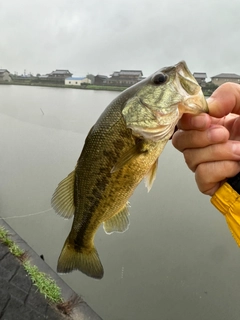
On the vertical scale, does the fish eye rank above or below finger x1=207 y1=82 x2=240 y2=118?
above

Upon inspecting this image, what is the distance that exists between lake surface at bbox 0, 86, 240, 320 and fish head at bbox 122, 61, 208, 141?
3.42 meters

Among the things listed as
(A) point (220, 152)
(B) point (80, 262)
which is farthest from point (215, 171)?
(B) point (80, 262)

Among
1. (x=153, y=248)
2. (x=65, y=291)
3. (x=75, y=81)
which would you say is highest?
(x=75, y=81)

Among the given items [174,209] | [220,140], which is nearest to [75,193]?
[220,140]

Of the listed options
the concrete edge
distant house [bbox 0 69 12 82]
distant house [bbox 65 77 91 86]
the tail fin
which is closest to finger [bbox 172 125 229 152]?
the tail fin

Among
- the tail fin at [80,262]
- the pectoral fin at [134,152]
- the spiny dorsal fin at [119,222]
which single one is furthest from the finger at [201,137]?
the tail fin at [80,262]

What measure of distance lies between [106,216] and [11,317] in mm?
1902

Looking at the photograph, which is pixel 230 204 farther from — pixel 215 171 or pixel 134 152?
pixel 134 152

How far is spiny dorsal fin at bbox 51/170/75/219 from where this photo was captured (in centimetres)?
169

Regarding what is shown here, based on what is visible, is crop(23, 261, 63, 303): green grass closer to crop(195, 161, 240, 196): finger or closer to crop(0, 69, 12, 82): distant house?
crop(195, 161, 240, 196): finger

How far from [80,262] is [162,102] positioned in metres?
1.14

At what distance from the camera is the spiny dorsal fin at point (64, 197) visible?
169cm

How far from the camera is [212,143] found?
1416 millimetres

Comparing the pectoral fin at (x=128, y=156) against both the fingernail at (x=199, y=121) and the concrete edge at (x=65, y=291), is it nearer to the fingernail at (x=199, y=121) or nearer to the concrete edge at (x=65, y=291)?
the fingernail at (x=199, y=121)
